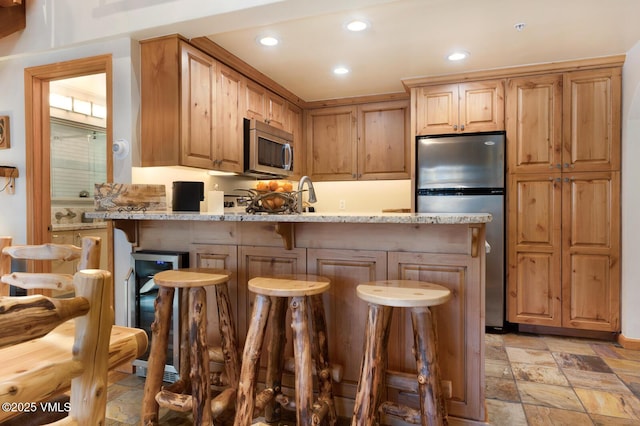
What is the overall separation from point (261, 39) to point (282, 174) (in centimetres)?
145

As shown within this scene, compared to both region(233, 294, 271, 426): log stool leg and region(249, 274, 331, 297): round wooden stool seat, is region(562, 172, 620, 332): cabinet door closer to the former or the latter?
region(249, 274, 331, 297): round wooden stool seat

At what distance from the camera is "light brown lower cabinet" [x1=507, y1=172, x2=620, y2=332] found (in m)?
3.09

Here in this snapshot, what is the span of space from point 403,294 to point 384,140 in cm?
311

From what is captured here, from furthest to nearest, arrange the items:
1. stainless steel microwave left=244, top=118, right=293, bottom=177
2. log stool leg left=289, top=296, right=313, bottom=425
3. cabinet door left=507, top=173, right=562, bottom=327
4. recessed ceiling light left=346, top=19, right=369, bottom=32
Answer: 1. stainless steel microwave left=244, top=118, right=293, bottom=177
2. cabinet door left=507, top=173, right=562, bottom=327
3. recessed ceiling light left=346, top=19, right=369, bottom=32
4. log stool leg left=289, top=296, right=313, bottom=425

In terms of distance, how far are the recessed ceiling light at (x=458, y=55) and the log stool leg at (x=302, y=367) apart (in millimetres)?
2520

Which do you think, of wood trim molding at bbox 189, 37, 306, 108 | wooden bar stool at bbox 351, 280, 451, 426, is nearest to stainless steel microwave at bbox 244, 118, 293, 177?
wood trim molding at bbox 189, 37, 306, 108

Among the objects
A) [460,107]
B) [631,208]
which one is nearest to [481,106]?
[460,107]

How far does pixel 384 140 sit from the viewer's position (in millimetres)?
4281

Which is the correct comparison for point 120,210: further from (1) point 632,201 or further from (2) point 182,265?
(1) point 632,201

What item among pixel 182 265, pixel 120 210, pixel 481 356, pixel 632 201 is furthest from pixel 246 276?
pixel 632 201

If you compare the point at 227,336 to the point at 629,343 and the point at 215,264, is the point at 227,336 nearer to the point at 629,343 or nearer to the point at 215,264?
the point at 215,264

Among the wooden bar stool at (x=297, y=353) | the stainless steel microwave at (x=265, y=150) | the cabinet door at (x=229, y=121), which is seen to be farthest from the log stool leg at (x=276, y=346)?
the stainless steel microwave at (x=265, y=150)

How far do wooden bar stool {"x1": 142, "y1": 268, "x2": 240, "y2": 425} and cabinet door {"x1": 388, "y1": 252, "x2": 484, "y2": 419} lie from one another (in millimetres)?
863

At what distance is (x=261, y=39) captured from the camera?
9.03 ft
